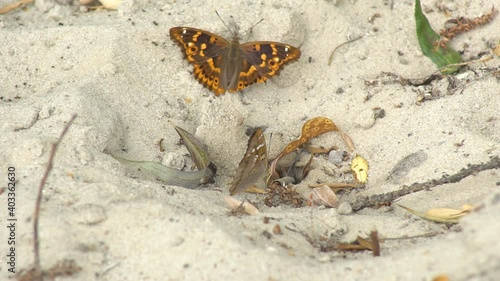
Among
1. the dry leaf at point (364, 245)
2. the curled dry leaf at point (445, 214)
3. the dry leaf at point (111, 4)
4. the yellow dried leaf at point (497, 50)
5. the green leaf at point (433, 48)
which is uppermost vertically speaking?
the yellow dried leaf at point (497, 50)

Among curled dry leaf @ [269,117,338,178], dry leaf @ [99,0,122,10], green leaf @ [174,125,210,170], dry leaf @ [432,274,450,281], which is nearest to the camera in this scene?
dry leaf @ [432,274,450,281]

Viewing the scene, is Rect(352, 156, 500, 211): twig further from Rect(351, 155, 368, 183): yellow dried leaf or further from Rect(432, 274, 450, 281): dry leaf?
Rect(432, 274, 450, 281): dry leaf

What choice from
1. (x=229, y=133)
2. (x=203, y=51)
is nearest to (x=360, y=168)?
(x=229, y=133)

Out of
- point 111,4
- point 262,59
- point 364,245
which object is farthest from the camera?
point 111,4

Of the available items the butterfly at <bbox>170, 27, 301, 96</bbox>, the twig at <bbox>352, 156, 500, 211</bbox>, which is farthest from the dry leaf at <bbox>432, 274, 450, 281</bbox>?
the butterfly at <bbox>170, 27, 301, 96</bbox>

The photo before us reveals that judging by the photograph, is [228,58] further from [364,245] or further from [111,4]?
[364,245]

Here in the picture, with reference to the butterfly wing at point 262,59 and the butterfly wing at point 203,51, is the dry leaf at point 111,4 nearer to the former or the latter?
the butterfly wing at point 203,51

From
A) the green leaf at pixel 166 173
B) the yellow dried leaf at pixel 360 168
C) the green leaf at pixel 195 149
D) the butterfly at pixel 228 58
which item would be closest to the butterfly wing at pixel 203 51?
the butterfly at pixel 228 58
